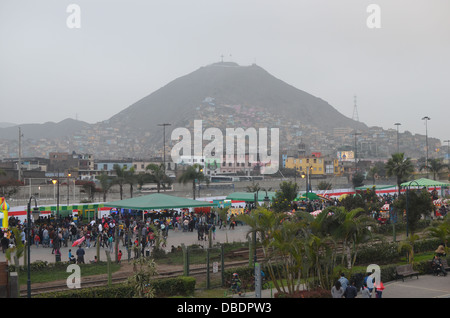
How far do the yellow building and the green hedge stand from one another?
98.4 m

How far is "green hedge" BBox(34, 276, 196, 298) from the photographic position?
13766 millimetres

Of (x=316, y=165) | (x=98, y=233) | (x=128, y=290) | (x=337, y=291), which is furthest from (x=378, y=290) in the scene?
(x=316, y=165)

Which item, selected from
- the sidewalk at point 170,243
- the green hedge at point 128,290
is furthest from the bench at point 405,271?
the sidewalk at point 170,243

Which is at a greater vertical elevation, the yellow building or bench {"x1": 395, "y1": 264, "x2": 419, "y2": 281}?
the yellow building

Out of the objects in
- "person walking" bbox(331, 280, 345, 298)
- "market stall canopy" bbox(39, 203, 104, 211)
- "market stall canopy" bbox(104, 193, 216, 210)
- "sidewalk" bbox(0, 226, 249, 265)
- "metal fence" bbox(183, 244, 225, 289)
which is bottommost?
"sidewalk" bbox(0, 226, 249, 265)

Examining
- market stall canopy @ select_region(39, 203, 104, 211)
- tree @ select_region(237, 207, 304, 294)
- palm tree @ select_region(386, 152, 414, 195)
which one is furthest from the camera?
palm tree @ select_region(386, 152, 414, 195)

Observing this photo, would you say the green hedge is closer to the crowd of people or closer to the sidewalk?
the crowd of people

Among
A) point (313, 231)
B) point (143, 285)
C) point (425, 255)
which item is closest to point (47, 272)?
point (143, 285)

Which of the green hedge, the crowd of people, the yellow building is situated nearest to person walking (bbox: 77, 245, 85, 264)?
the crowd of people

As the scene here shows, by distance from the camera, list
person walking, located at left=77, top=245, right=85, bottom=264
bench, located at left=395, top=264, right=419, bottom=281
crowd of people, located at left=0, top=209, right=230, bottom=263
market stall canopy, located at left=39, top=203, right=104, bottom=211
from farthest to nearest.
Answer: market stall canopy, located at left=39, top=203, right=104, bottom=211 → crowd of people, located at left=0, top=209, right=230, bottom=263 → person walking, located at left=77, top=245, right=85, bottom=264 → bench, located at left=395, top=264, right=419, bottom=281

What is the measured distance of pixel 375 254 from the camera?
20172mm

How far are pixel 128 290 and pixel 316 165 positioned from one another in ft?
356
